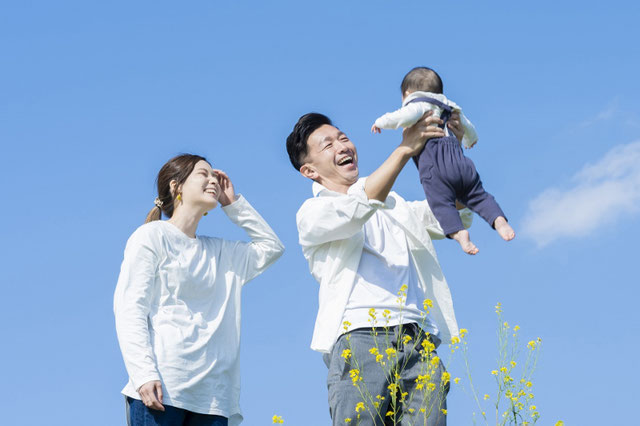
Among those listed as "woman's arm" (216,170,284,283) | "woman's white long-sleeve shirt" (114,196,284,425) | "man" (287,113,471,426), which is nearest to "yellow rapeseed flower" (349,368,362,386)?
"man" (287,113,471,426)

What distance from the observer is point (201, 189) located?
17.5 feet

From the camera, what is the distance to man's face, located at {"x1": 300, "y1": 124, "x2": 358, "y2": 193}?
5.18m

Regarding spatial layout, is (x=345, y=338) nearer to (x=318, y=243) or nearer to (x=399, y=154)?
(x=318, y=243)

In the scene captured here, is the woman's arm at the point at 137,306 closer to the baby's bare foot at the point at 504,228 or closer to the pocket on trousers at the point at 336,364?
the pocket on trousers at the point at 336,364

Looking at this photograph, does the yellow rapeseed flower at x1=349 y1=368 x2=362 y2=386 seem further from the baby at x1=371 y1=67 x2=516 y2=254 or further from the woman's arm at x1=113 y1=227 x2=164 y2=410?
the woman's arm at x1=113 y1=227 x2=164 y2=410

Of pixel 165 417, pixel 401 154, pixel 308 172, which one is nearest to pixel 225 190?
pixel 308 172

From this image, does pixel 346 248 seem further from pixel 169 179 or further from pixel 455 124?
pixel 169 179

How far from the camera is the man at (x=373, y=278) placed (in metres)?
4.36

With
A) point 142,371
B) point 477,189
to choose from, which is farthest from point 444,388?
point 142,371

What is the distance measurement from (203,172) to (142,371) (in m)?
1.42

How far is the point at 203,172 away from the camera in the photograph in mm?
5434

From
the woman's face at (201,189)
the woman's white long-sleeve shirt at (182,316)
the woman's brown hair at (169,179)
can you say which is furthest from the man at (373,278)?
the woman's brown hair at (169,179)

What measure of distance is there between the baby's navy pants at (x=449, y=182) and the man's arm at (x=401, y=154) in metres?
0.08

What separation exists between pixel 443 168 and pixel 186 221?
1575 mm
